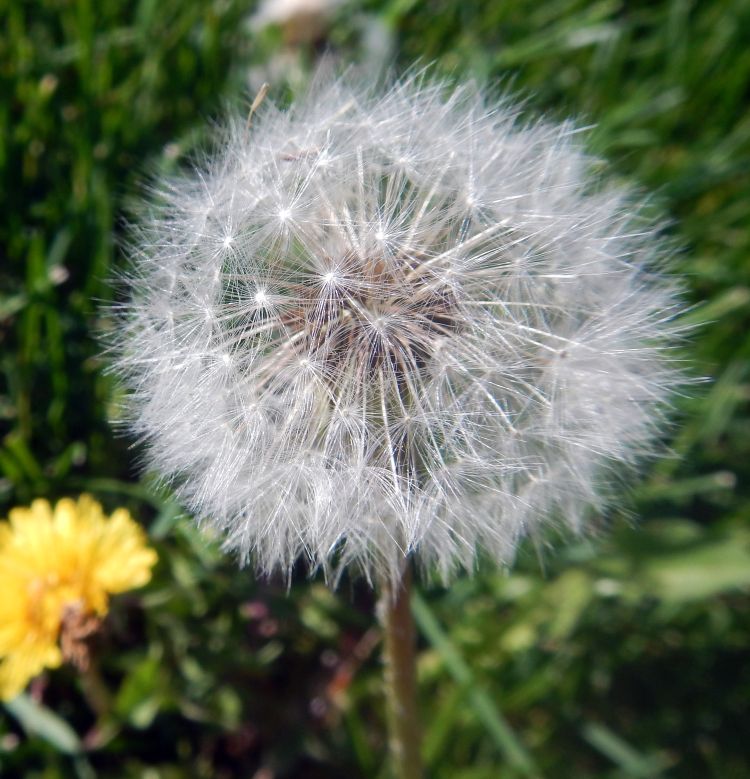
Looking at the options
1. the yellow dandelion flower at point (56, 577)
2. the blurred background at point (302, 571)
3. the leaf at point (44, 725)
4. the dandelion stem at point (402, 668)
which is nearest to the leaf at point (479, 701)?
the blurred background at point (302, 571)

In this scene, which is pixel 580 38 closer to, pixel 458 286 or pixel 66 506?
pixel 458 286

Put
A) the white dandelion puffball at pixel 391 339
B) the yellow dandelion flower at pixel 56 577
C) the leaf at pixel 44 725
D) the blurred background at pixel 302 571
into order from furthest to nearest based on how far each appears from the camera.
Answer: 1. the blurred background at pixel 302 571
2. the leaf at pixel 44 725
3. the yellow dandelion flower at pixel 56 577
4. the white dandelion puffball at pixel 391 339

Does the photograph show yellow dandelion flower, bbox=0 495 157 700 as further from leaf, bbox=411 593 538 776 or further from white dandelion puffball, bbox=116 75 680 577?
leaf, bbox=411 593 538 776

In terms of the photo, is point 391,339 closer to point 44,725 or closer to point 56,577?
point 56,577

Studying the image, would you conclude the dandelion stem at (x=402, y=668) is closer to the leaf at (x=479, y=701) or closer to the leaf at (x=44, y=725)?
the leaf at (x=479, y=701)

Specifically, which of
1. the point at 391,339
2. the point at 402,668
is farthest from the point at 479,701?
the point at 391,339

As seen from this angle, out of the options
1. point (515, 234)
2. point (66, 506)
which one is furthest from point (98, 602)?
point (515, 234)

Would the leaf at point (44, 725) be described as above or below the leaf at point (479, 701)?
Answer: below
